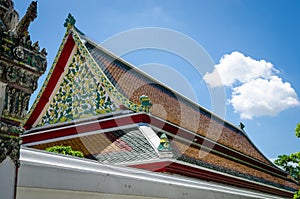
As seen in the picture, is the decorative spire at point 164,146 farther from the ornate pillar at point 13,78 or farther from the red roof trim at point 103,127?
the ornate pillar at point 13,78

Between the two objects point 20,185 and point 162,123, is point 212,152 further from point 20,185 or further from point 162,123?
point 20,185

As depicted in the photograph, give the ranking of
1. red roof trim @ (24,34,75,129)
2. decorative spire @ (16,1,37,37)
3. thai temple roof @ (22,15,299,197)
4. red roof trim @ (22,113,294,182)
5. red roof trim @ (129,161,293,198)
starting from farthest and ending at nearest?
1. red roof trim @ (24,34,75,129)
2. red roof trim @ (22,113,294,182)
3. thai temple roof @ (22,15,299,197)
4. red roof trim @ (129,161,293,198)
5. decorative spire @ (16,1,37,37)

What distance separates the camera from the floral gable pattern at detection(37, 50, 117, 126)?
7254mm

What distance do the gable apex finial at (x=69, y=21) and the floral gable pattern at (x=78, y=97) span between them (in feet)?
2.04

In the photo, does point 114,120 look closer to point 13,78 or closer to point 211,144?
point 211,144

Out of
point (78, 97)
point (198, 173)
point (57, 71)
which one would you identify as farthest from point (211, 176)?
point (57, 71)

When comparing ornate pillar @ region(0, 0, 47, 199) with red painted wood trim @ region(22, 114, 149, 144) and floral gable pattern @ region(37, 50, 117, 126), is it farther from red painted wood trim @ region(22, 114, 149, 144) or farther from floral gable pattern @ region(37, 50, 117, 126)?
floral gable pattern @ region(37, 50, 117, 126)

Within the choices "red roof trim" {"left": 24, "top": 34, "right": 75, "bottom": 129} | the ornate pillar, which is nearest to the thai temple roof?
"red roof trim" {"left": 24, "top": 34, "right": 75, "bottom": 129}

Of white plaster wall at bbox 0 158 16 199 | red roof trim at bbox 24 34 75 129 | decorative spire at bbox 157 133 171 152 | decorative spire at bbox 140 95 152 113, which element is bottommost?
white plaster wall at bbox 0 158 16 199

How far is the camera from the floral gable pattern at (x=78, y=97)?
725 cm

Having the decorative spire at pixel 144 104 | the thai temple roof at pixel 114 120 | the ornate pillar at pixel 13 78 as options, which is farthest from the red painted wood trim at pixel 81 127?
the ornate pillar at pixel 13 78

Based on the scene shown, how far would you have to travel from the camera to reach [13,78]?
2.03 meters

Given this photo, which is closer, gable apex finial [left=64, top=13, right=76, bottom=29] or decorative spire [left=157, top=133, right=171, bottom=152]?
decorative spire [left=157, top=133, right=171, bottom=152]

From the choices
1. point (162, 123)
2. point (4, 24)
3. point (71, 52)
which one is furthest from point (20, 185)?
point (71, 52)
